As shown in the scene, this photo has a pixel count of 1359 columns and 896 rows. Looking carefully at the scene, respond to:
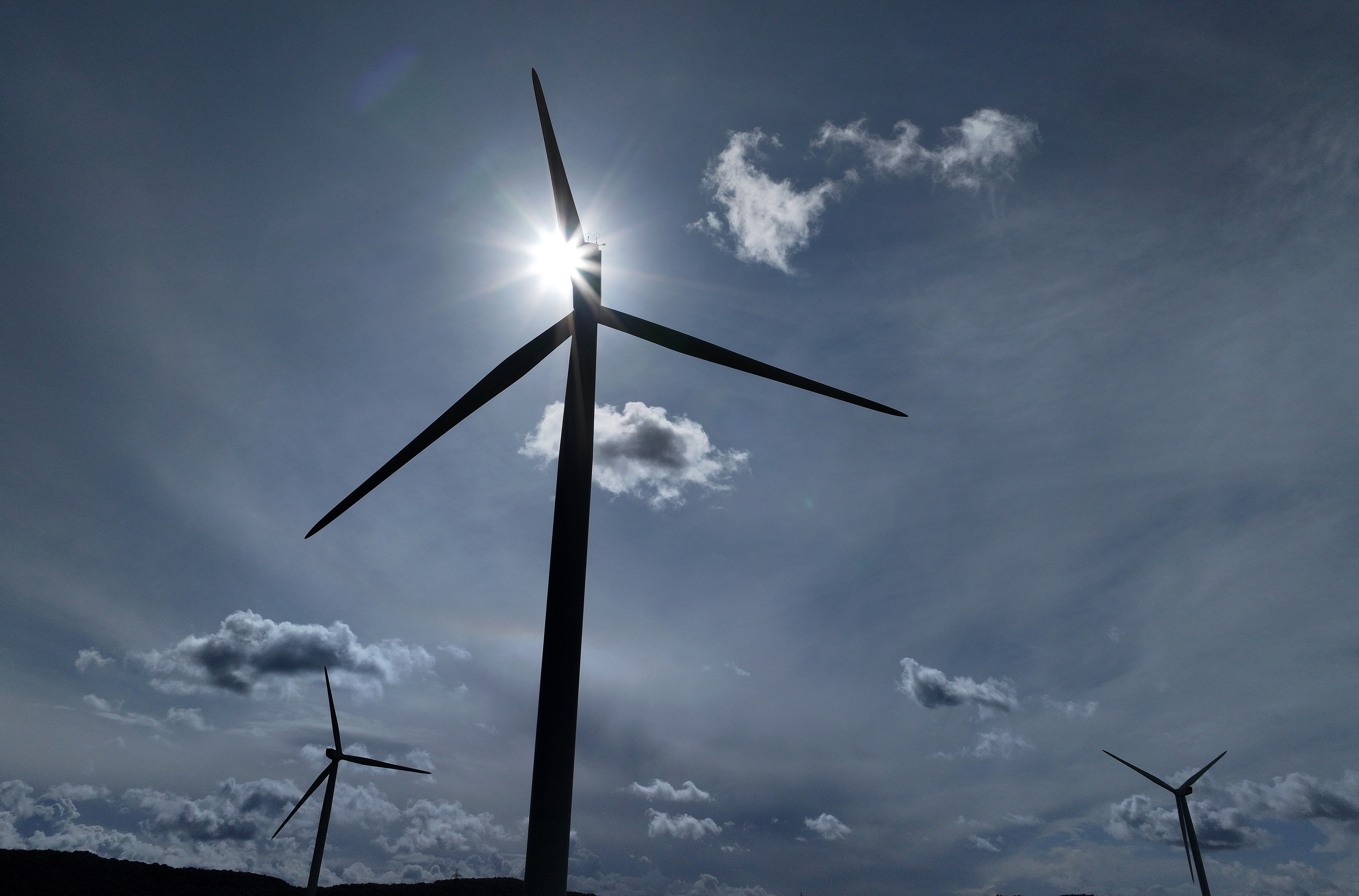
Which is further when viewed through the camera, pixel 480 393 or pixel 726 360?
pixel 726 360

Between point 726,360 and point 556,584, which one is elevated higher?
point 726,360

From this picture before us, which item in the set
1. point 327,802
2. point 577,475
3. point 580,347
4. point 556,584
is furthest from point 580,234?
point 327,802

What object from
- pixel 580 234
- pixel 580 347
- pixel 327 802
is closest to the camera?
pixel 580 347

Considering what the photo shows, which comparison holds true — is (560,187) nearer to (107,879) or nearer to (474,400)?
(474,400)

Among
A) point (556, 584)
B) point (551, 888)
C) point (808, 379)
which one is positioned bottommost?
point (551, 888)

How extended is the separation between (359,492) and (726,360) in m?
12.7

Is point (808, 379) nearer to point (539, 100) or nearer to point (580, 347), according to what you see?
point (580, 347)

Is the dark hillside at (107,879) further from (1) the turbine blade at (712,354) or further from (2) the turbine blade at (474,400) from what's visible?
(1) the turbine blade at (712,354)

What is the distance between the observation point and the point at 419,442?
2170cm

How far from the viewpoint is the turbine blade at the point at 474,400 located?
70.4 feet

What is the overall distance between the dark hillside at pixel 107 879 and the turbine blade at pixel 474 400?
199613 mm

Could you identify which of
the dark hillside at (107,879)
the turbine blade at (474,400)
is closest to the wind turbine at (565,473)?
the turbine blade at (474,400)

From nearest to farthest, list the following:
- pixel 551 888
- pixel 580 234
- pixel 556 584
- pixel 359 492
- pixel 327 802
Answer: pixel 551 888 < pixel 556 584 < pixel 359 492 < pixel 580 234 < pixel 327 802

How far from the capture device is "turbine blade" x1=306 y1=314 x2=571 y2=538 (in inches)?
845
